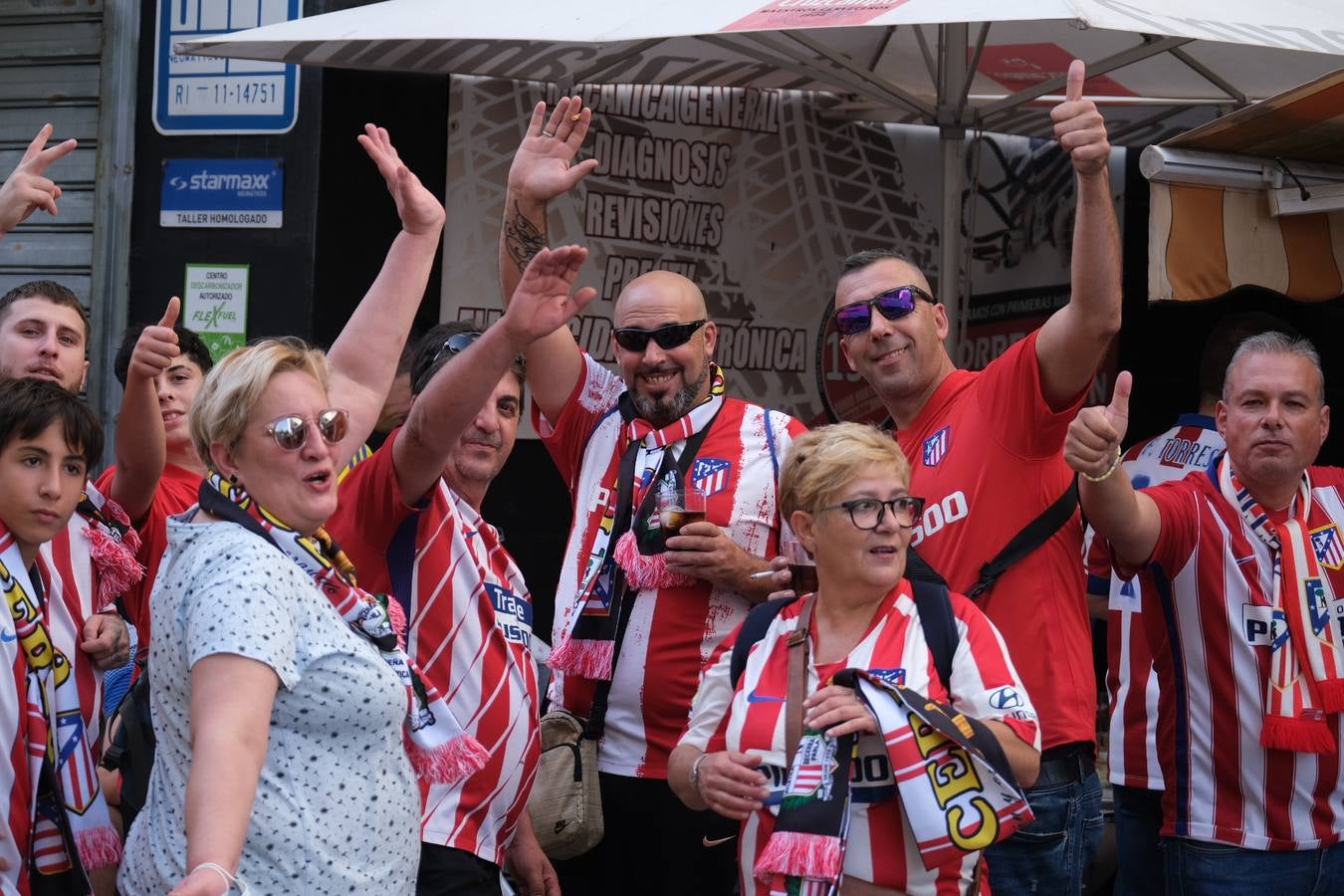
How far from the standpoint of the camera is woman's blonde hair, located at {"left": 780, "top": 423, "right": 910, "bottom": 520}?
301 cm

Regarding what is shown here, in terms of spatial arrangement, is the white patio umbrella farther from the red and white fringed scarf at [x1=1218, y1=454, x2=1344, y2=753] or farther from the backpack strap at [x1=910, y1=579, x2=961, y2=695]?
the backpack strap at [x1=910, y1=579, x2=961, y2=695]

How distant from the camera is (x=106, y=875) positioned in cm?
329

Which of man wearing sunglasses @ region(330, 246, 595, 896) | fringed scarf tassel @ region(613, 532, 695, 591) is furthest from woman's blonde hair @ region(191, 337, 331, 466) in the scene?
fringed scarf tassel @ region(613, 532, 695, 591)

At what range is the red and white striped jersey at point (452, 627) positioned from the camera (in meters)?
3.28

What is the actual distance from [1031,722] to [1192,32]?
239 cm

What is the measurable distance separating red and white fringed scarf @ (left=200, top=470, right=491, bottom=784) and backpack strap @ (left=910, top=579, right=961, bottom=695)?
3.05ft

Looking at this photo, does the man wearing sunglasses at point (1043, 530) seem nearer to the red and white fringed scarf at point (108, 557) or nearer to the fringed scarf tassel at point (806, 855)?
the fringed scarf tassel at point (806, 855)

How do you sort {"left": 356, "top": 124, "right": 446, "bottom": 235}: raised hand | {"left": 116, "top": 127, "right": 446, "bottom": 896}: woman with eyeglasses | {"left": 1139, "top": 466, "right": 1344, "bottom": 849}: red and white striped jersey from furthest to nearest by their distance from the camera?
{"left": 1139, "top": 466, "right": 1344, "bottom": 849}: red and white striped jersey
{"left": 356, "top": 124, "right": 446, "bottom": 235}: raised hand
{"left": 116, "top": 127, "right": 446, "bottom": 896}: woman with eyeglasses

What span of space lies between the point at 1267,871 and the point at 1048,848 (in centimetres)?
78

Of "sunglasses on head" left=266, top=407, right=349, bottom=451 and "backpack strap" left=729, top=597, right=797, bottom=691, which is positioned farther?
"backpack strap" left=729, top=597, right=797, bottom=691

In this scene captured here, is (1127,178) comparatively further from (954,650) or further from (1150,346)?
(954,650)

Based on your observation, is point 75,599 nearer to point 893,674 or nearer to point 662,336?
point 662,336

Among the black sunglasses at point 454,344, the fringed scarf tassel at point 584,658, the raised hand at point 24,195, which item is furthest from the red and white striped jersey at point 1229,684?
the raised hand at point 24,195

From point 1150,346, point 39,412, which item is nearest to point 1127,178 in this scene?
point 1150,346
